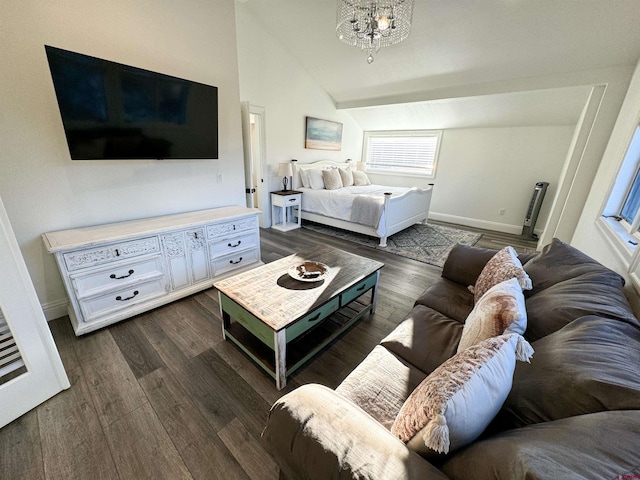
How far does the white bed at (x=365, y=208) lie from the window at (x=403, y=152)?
1.26 m

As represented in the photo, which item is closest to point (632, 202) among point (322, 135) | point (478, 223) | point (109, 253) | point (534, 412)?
point (534, 412)

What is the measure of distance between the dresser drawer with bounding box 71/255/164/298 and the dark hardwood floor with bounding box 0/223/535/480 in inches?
13.0

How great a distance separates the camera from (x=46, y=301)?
2.04 metres

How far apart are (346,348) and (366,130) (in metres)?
5.84

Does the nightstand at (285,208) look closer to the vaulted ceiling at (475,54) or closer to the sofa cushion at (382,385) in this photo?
the vaulted ceiling at (475,54)

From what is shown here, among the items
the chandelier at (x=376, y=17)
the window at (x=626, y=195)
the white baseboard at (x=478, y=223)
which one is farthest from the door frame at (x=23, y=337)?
the white baseboard at (x=478, y=223)

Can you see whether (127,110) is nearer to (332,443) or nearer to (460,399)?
(332,443)

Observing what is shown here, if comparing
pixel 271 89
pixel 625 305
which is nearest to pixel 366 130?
pixel 271 89

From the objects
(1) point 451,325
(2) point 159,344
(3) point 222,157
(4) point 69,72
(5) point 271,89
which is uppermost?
(5) point 271,89

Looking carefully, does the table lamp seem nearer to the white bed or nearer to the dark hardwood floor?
the white bed

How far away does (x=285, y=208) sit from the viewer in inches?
184

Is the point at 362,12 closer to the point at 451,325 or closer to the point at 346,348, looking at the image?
the point at 451,325

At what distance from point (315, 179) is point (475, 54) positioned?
286 cm

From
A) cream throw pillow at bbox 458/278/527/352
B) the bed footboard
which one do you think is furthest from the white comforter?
cream throw pillow at bbox 458/278/527/352
